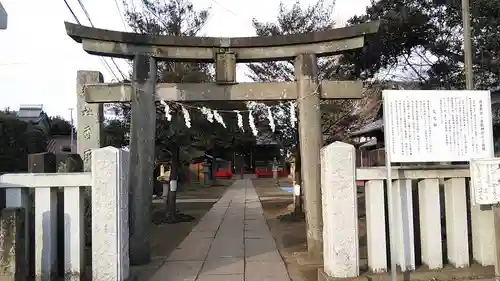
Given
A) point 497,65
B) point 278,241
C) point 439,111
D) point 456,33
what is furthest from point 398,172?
point 456,33

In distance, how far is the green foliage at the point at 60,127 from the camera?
1779 inches

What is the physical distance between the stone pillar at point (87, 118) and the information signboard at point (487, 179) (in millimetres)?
6233

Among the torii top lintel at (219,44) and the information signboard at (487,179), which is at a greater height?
the torii top lintel at (219,44)

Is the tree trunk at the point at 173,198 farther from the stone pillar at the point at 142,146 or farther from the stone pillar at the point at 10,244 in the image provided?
the stone pillar at the point at 10,244

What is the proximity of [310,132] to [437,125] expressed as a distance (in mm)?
2649

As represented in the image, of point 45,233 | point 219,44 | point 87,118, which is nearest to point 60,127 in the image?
point 87,118

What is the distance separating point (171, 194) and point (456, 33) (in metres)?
9.34

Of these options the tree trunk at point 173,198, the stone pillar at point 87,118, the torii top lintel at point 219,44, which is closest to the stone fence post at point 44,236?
the stone pillar at point 87,118

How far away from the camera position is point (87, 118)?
321 inches

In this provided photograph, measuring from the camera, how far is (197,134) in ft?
44.4

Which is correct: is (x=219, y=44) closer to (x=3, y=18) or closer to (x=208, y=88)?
(x=208, y=88)

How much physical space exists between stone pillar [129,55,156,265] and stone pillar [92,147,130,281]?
1.81 metres

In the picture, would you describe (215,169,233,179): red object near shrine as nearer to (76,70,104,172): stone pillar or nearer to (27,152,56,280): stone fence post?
(76,70,104,172): stone pillar

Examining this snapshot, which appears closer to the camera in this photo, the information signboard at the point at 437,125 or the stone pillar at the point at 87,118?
the information signboard at the point at 437,125
